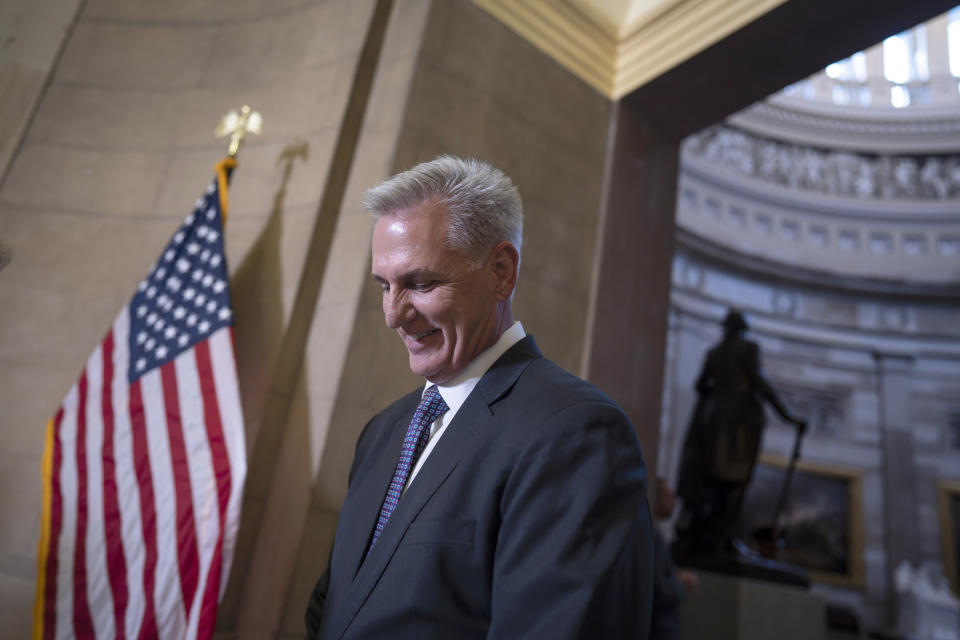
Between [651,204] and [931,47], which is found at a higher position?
[931,47]

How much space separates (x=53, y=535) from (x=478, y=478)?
268 centimetres

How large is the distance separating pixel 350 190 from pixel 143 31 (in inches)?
98.6

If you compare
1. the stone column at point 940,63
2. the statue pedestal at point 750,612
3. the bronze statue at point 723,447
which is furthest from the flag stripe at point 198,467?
the stone column at point 940,63

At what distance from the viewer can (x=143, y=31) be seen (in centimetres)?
451

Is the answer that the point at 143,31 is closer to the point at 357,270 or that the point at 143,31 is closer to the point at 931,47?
the point at 357,270

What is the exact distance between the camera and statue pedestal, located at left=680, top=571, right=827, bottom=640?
4.96m

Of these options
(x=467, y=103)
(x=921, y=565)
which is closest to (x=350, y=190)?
(x=467, y=103)

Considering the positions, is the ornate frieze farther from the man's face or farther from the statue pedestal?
the man's face

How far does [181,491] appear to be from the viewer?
2803mm

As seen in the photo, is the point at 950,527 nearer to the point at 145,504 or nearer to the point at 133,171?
the point at 145,504

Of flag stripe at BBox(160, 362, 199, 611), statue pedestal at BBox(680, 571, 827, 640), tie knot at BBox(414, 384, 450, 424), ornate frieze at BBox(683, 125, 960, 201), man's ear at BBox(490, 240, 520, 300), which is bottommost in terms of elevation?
statue pedestal at BBox(680, 571, 827, 640)

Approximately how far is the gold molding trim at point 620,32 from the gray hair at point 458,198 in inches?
111

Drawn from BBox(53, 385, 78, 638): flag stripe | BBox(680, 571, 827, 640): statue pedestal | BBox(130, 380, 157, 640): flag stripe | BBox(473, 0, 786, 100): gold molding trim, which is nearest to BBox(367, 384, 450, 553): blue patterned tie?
BBox(130, 380, 157, 640): flag stripe

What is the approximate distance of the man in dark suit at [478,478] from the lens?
1056 mm
